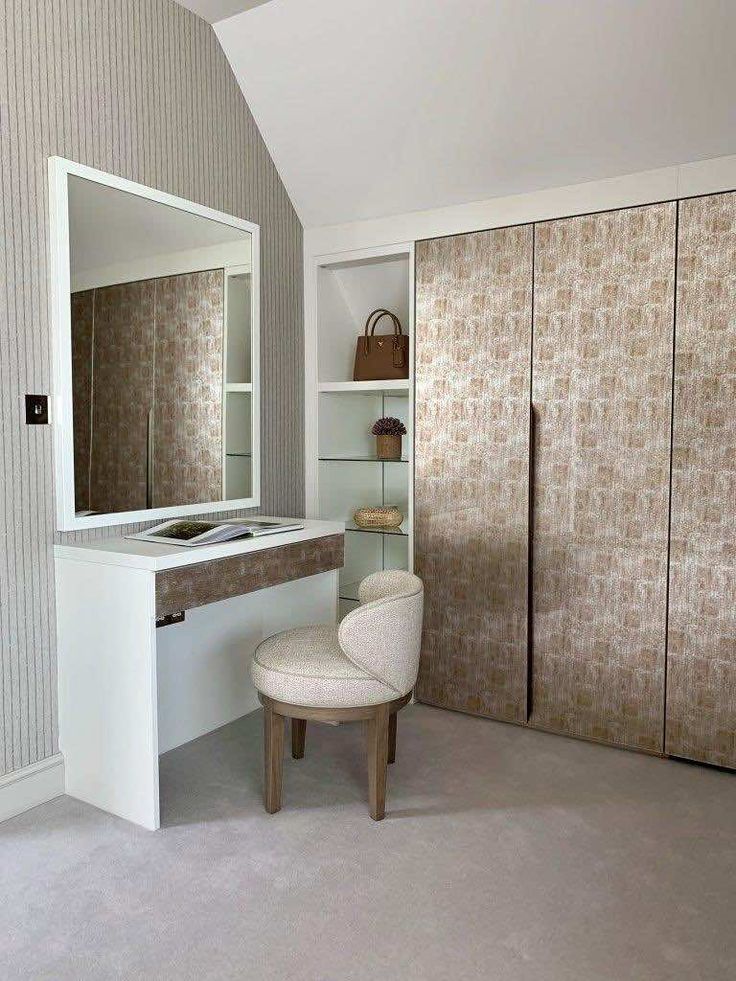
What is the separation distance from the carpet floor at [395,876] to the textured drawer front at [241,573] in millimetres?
650

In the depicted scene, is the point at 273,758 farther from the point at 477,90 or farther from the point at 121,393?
the point at 477,90

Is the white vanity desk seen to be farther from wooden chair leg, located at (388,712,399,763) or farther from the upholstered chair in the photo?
wooden chair leg, located at (388,712,399,763)

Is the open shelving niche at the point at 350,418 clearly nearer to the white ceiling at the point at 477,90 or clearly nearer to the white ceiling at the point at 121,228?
the white ceiling at the point at 477,90

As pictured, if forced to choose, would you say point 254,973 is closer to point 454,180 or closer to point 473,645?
point 473,645

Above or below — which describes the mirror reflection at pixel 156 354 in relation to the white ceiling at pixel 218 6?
below

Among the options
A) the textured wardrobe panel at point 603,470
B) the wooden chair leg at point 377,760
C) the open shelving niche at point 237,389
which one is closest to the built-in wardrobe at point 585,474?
the textured wardrobe panel at point 603,470

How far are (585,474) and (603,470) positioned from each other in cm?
7

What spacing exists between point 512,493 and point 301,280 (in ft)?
4.59

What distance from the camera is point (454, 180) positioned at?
310 cm

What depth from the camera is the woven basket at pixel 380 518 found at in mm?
3508

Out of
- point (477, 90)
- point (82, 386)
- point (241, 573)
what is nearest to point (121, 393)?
point (82, 386)

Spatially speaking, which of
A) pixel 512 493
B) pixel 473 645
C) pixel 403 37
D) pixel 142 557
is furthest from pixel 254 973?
pixel 403 37

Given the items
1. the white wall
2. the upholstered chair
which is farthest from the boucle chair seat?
the white wall

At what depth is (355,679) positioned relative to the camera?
7.66 ft
